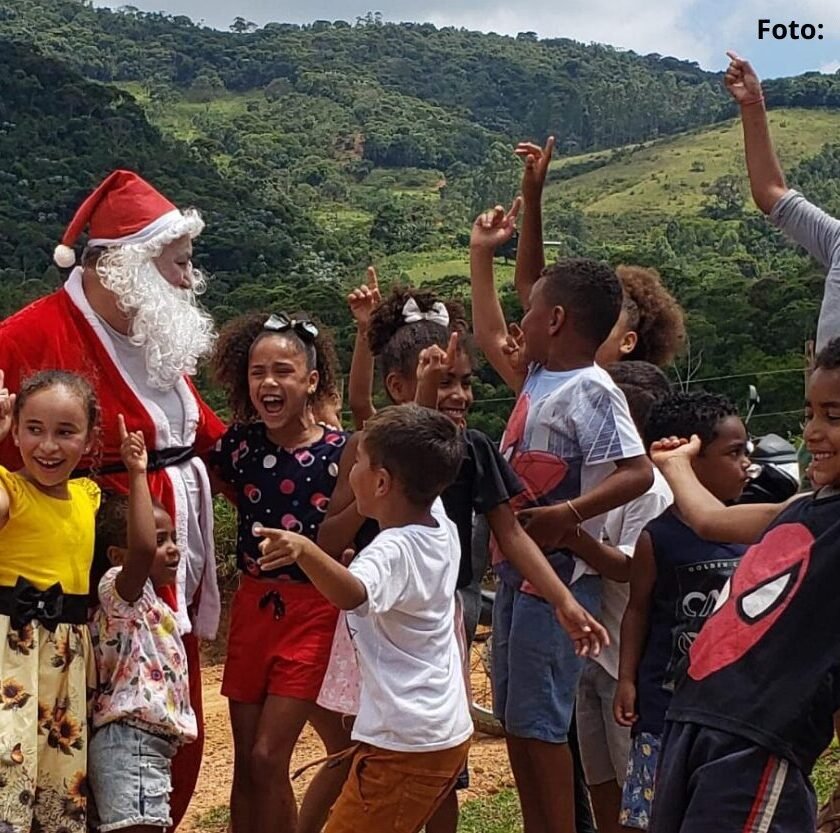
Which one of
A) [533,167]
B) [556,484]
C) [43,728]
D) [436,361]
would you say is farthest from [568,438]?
[43,728]

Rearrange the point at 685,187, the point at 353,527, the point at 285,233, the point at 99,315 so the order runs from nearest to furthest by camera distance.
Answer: the point at 353,527
the point at 99,315
the point at 285,233
the point at 685,187

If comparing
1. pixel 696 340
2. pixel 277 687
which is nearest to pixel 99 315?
pixel 277 687

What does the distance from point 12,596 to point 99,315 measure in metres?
0.95

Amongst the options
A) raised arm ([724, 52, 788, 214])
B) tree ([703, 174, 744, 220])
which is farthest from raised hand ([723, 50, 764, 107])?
tree ([703, 174, 744, 220])

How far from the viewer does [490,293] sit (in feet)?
12.6

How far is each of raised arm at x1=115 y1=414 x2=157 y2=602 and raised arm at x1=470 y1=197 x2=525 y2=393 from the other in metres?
1.14

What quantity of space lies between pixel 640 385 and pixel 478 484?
747 mm

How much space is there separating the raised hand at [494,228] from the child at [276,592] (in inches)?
22.8

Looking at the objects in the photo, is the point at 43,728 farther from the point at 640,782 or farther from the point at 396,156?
the point at 396,156

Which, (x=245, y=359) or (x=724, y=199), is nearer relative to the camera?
(x=245, y=359)

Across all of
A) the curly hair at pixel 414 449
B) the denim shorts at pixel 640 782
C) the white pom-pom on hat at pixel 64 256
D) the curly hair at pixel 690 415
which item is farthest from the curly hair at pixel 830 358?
the white pom-pom on hat at pixel 64 256

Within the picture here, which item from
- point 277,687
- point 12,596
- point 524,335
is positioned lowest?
point 277,687

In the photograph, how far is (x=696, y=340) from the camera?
20.9 metres

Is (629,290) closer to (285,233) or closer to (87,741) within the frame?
(87,741)
